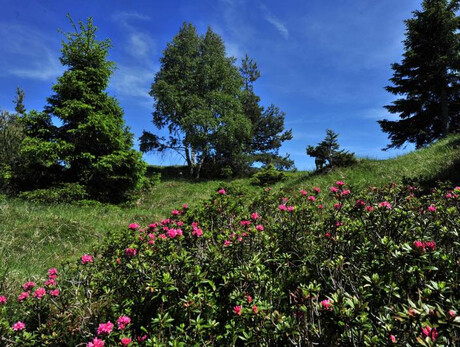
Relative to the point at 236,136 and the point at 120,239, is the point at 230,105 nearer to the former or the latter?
the point at 236,136

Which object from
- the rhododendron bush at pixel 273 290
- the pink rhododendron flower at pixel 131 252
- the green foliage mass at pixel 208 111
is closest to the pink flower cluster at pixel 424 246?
the rhododendron bush at pixel 273 290

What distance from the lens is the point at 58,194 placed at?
995 centimetres

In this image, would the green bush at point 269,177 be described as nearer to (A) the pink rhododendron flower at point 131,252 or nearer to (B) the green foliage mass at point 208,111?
(B) the green foliage mass at point 208,111

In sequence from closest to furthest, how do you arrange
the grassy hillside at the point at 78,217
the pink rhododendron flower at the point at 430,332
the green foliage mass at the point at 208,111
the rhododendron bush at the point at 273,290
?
the pink rhododendron flower at the point at 430,332
the rhododendron bush at the point at 273,290
the grassy hillside at the point at 78,217
the green foliage mass at the point at 208,111

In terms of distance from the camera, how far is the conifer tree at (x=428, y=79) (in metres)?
15.7

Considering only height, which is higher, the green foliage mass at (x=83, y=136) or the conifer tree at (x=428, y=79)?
the conifer tree at (x=428, y=79)

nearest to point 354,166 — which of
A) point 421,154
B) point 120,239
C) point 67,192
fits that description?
point 421,154

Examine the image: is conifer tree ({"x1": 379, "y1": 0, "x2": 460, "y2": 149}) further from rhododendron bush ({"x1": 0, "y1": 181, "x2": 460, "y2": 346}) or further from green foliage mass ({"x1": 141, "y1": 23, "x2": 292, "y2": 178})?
rhododendron bush ({"x1": 0, "y1": 181, "x2": 460, "y2": 346})

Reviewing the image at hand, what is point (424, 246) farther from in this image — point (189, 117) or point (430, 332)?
point (189, 117)

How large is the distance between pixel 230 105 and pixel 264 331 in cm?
2039

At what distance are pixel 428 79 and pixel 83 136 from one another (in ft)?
70.3

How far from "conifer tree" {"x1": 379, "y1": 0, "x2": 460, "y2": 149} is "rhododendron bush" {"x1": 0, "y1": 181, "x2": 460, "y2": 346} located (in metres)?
17.5

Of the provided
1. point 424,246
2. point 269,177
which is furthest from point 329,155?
point 424,246

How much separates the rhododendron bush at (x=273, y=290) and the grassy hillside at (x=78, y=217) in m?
1.38
